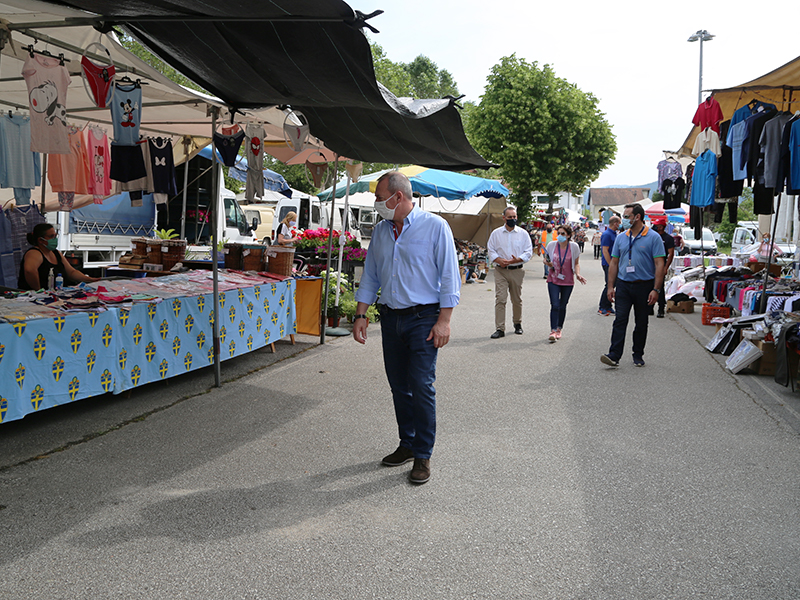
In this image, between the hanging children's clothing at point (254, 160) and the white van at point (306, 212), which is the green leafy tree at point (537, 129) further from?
the hanging children's clothing at point (254, 160)

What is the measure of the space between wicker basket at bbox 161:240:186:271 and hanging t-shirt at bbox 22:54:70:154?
359cm

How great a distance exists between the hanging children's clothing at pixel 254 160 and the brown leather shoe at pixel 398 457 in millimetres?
4639

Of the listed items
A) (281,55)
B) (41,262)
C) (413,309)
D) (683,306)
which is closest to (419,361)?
(413,309)

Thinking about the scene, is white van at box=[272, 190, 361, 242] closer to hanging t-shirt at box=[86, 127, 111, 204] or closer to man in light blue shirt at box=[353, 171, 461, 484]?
hanging t-shirt at box=[86, 127, 111, 204]

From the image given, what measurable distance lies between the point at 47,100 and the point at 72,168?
3.42 meters

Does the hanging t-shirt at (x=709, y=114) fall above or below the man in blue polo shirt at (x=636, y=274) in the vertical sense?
above

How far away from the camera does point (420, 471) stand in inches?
175

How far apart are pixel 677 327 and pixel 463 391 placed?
7.14 metres

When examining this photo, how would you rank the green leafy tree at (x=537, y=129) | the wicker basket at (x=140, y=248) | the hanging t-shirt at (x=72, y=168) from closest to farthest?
the hanging t-shirt at (x=72, y=168), the wicker basket at (x=140, y=248), the green leafy tree at (x=537, y=129)

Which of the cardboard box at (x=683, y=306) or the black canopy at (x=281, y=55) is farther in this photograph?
the cardboard box at (x=683, y=306)

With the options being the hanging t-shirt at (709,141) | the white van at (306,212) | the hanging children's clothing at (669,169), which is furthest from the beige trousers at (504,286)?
the white van at (306,212)

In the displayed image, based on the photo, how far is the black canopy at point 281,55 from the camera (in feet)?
14.2

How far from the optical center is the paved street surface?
3215 mm

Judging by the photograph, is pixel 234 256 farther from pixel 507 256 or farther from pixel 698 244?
pixel 698 244
